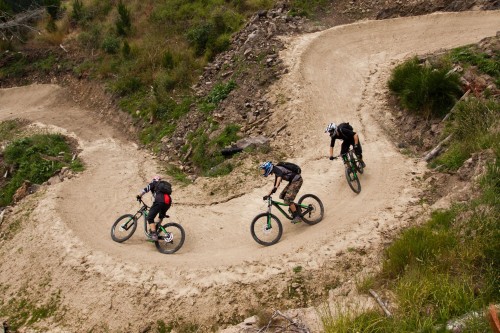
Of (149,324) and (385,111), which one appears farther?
(385,111)

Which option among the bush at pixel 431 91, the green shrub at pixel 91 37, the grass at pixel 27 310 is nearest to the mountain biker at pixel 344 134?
the bush at pixel 431 91

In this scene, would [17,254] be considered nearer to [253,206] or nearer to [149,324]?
[149,324]

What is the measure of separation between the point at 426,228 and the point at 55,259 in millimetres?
10075

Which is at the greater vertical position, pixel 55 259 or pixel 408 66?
pixel 408 66

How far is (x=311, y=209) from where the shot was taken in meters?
11.3

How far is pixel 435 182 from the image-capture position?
11.6m

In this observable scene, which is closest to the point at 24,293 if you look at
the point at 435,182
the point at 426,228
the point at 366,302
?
the point at 366,302

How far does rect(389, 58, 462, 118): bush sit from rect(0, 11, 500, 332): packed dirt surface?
1571 millimetres

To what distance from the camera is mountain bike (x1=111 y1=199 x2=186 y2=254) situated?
1152cm

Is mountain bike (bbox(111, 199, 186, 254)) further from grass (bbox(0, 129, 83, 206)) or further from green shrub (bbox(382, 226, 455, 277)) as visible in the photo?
grass (bbox(0, 129, 83, 206))

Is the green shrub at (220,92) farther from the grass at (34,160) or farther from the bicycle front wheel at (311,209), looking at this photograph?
the bicycle front wheel at (311,209)

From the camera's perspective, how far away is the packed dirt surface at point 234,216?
31.2 feet

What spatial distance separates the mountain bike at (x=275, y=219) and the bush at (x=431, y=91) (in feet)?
20.4

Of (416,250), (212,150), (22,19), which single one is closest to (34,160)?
(212,150)
